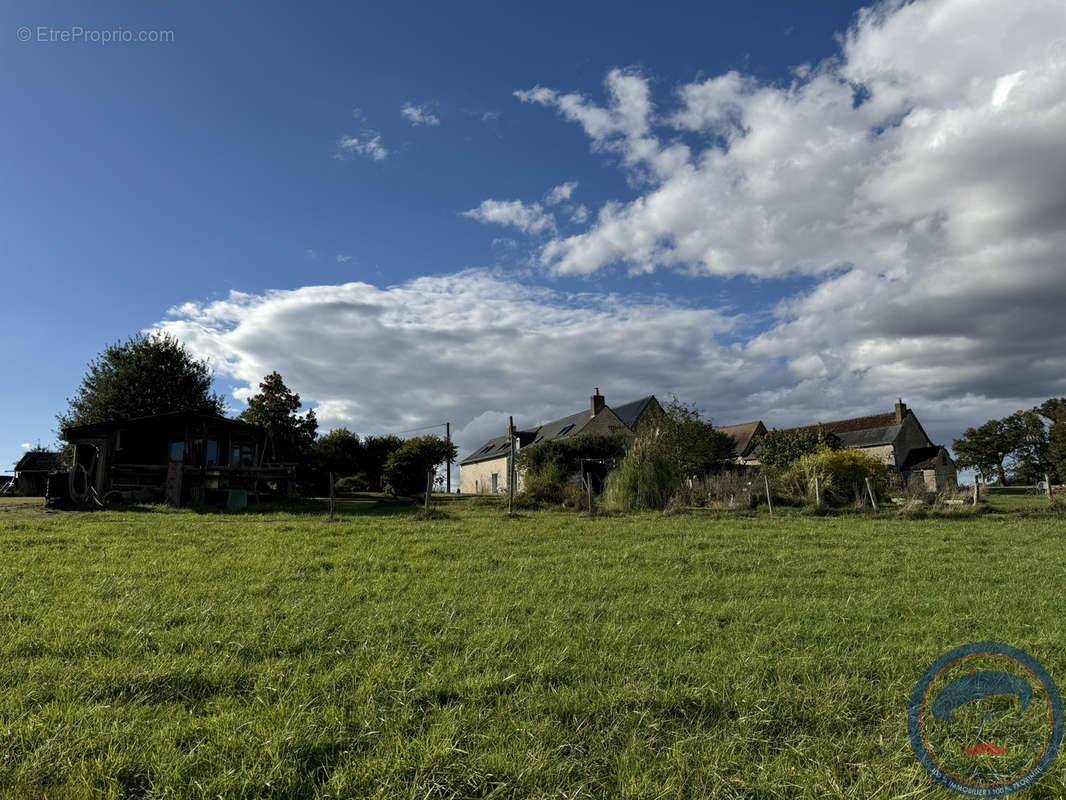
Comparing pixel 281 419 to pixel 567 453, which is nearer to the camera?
pixel 567 453

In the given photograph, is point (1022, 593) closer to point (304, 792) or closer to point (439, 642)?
point (439, 642)

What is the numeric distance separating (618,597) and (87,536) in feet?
36.2

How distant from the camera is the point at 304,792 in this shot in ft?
9.73

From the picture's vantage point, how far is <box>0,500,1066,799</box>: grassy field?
313cm

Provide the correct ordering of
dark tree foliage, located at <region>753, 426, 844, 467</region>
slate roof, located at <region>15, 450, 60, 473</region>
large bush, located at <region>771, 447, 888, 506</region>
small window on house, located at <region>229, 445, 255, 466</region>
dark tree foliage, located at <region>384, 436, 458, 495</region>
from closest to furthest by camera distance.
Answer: large bush, located at <region>771, 447, 888, 506</region> → small window on house, located at <region>229, 445, 255, 466</region> → dark tree foliage, located at <region>753, 426, 844, 467</region> → dark tree foliage, located at <region>384, 436, 458, 495</region> → slate roof, located at <region>15, 450, 60, 473</region>

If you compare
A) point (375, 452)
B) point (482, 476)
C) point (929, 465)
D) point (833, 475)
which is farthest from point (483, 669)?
point (929, 465)

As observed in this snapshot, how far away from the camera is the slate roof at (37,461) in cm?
4475

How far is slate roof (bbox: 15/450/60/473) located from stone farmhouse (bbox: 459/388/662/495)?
32604 mm

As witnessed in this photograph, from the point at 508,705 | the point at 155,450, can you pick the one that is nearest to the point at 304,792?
the point at 508,705

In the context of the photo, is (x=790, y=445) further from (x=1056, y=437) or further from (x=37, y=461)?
(x=37, y=461)

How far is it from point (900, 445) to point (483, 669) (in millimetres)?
58402

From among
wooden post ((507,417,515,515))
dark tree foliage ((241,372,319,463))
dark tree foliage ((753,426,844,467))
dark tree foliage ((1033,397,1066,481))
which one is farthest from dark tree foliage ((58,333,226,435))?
dark tree foliage ((1033,397,1066,481))

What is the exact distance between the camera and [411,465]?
3369 centimetres

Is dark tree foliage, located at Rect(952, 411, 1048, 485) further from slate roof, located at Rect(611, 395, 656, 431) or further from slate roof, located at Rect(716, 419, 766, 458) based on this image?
slate roof, located at Rect(611, 395, 656, 431)
